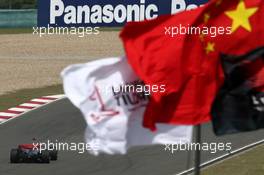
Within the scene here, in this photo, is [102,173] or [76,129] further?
[76,129]

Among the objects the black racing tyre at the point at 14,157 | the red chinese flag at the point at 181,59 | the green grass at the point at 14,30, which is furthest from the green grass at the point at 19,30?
the red chinese flag at the point at 181,59

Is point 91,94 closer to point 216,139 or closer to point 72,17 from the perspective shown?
point 72,17

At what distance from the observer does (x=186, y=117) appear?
10.3m

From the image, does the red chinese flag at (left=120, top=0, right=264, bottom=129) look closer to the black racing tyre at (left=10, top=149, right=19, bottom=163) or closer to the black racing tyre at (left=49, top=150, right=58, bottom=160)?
the black racing tyre at (left=10, top=149, right=19, bottom=163)

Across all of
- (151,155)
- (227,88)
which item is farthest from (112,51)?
(227,88)

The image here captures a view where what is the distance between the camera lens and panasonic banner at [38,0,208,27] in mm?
20484

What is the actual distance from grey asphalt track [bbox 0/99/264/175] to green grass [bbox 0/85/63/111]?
2.70 meters

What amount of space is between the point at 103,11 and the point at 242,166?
16.1ft

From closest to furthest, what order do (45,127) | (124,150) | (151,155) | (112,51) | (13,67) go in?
(124,150) → (151,155) → (45,127) → (13,67) → (112,51)

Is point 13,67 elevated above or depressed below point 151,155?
above

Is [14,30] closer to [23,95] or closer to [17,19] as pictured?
[17,19]

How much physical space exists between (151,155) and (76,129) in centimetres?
387

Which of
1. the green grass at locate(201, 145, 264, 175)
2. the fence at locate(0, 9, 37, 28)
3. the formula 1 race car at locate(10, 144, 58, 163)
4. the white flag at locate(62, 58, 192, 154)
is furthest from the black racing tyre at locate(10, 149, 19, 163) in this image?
the fence at locate(0, 9, 37, 28)

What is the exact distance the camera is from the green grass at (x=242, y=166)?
19828 millimetres
